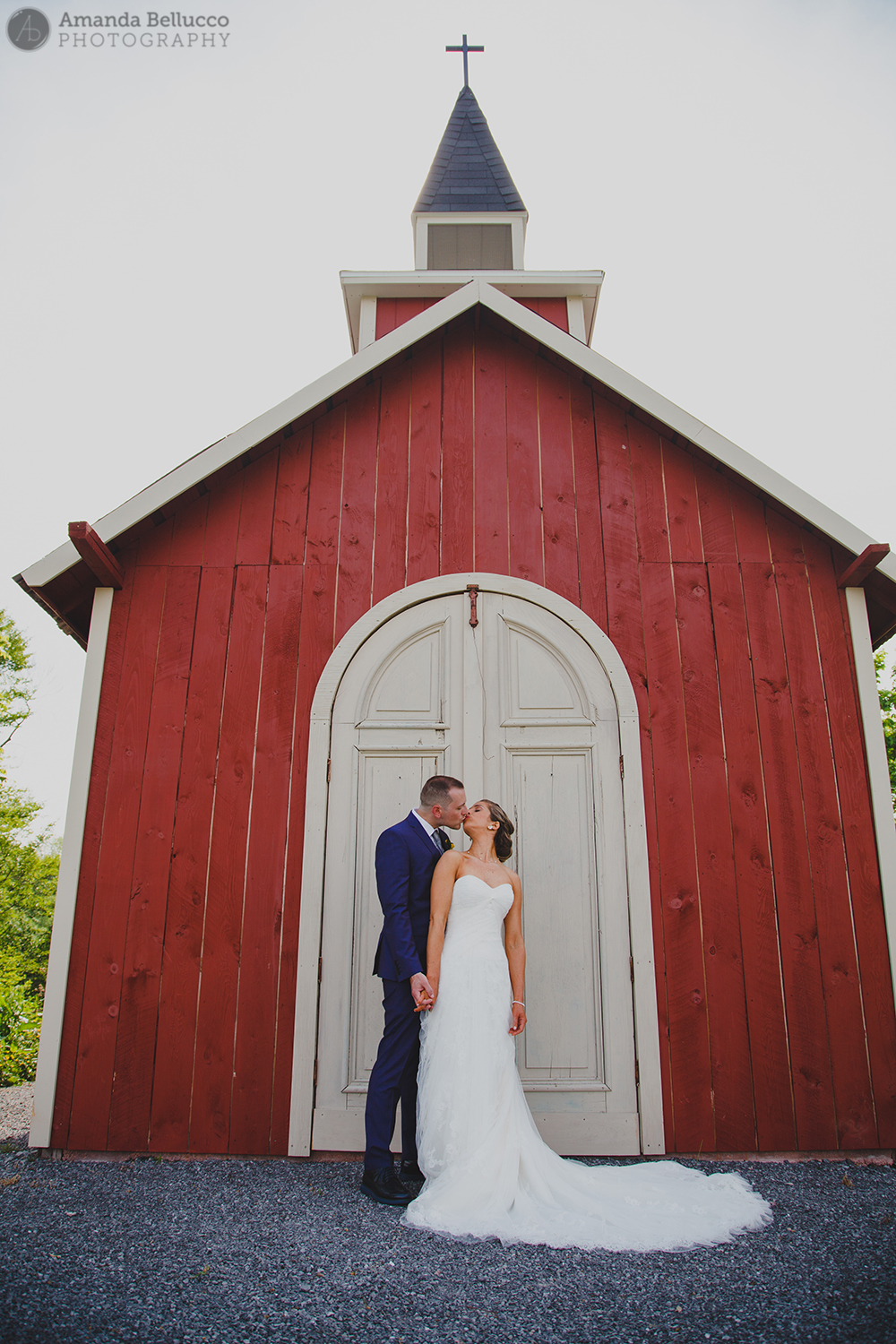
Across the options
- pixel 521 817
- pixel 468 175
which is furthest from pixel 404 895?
pixel 468 175

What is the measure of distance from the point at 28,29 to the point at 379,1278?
26.5 ft

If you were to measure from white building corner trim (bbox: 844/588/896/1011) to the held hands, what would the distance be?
8.90 feet

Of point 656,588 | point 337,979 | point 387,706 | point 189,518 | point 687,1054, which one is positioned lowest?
point 687,1054

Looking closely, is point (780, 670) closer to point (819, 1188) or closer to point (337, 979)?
point (819, 1188)

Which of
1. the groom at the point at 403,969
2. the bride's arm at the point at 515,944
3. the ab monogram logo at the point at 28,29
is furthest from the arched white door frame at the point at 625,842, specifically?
the ab monogram logo at the point at 28,29

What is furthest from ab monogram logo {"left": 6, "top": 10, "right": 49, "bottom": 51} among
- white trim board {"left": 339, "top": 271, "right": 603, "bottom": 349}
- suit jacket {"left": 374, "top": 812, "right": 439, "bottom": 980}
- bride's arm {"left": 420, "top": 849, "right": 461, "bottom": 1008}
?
bride's arm {"left": 420, "top": 849, "right": 461, "bottom": 1008}

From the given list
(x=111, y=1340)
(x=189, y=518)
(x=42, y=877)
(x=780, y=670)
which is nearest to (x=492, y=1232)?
(x=111, y=1340)

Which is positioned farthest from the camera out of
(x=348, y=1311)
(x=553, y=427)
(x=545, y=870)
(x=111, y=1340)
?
(x=553, y=427)

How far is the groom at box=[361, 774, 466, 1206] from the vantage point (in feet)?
12.4

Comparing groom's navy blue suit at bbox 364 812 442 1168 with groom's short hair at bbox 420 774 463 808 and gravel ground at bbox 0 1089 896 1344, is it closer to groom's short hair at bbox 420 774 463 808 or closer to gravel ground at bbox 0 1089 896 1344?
groom's short hair at bbox 420 774 463 808

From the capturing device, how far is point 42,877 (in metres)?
25.6

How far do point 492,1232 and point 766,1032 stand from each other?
2089mm

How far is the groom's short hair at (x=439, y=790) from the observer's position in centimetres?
421

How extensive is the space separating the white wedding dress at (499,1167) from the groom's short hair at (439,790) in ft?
1.42
